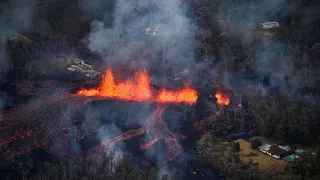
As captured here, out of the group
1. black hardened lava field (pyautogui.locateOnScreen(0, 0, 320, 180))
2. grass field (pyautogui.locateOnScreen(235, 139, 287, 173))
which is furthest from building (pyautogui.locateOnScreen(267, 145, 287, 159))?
grass field (pyautogui.locateOnScreen(235, 139, 287, 173))

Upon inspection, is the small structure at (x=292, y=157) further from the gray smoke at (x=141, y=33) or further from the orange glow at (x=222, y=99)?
the gray smoke at (x=141, y=33)

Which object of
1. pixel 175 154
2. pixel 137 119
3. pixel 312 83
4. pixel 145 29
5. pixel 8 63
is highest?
pixel 145 29

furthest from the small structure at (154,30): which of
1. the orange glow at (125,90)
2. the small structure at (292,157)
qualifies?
the small structure at (292,157)

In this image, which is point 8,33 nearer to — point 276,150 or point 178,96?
point 178,96

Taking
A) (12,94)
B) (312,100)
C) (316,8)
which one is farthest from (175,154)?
(316,8)

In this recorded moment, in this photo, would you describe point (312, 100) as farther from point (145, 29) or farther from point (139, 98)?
point (145, 29)
